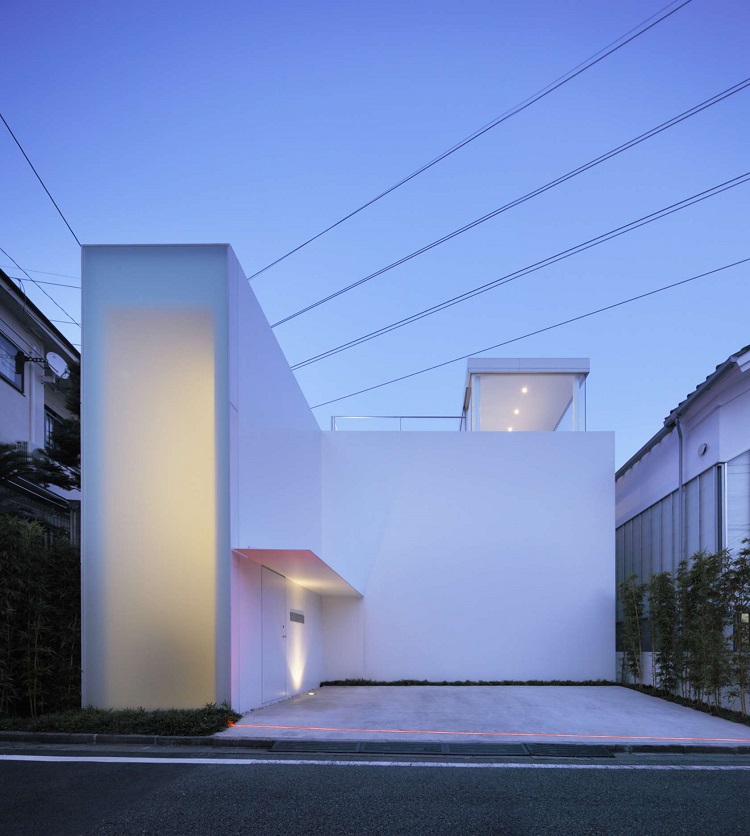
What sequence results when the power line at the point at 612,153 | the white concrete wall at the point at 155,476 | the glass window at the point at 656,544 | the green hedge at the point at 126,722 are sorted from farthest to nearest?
the glass window at the point at 656,544, the power line at the point at 612,153, the white concrete wall at the point at 155,476, the green hedge at the point at 126,722

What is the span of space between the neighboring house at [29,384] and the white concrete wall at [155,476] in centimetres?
440

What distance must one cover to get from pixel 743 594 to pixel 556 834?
6129 millimetres

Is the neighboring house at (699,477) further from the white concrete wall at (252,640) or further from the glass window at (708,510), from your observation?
the white concrete wall at (252,640)

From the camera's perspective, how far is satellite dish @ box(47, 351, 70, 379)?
1384 centimetres

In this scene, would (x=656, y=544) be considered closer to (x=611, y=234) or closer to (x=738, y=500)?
(x=738, y=500)

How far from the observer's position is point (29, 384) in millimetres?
14055

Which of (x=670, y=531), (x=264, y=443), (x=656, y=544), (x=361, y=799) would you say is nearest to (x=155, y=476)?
(x=264, y=443)

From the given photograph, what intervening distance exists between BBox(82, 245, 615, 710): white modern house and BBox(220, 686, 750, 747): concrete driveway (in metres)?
0.65

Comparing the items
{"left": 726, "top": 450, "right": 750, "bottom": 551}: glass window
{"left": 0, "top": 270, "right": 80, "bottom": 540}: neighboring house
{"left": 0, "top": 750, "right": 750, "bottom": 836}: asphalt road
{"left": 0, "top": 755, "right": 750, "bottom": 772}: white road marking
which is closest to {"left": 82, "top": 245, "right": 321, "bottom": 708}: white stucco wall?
{"left": 0, "top": 755, "right": 750, "bottom": 772}: white road marking

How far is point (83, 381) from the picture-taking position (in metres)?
7.33

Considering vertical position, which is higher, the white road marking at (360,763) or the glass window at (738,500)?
the glass window at (738,500)

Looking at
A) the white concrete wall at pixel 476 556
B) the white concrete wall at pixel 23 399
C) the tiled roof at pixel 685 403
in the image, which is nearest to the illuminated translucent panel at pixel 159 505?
the white concrete wall at pixel 476 556

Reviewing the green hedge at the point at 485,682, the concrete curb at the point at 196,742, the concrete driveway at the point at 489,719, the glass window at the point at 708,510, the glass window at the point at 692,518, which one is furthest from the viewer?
the green hedge at the point at 485,682

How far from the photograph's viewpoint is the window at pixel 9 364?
12.9 metres
